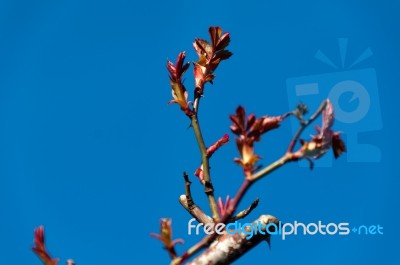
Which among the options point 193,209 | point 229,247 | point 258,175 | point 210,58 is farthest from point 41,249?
point 210,58

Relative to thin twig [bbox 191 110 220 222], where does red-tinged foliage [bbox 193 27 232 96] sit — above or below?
above

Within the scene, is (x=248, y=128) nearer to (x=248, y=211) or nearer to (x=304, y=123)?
(x=304, y=123)

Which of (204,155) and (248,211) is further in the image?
(248,211)

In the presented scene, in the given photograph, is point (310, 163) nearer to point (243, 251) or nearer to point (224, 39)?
point (243, 251)

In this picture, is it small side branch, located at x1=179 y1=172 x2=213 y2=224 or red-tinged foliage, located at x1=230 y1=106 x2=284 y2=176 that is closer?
red-tinged foliage, located at x1=230 y1=106 x2=284 y2=176

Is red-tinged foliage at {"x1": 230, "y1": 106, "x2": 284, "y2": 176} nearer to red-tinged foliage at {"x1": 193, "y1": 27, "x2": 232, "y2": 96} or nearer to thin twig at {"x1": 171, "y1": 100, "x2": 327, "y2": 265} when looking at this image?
thin twig at {"x1": 171, "y1": 100, "x2": 327, "y2": 265}

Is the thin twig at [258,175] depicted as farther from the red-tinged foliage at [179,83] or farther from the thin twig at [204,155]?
the red-tinged foliage at [179,83]

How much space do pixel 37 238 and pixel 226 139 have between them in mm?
815

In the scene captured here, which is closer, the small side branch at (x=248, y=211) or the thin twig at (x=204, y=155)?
the thin twig at (x=204, y=155)

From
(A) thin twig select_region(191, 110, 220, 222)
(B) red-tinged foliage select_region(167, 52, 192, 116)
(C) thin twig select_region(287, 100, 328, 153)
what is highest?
(B) red-tinged foliage select_region(167, 52, 192, 116)

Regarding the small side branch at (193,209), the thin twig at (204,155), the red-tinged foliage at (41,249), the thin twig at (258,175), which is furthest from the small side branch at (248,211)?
the red-tinged foliage at (41,249)

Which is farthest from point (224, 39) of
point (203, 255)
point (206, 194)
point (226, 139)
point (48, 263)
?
point (48, 263)

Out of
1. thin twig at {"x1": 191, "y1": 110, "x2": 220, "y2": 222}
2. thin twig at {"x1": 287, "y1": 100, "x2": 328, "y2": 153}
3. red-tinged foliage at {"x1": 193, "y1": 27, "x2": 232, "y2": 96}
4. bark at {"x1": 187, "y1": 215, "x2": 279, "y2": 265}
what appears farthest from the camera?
red-tinged foliage at {"x1": 193, "y1": 27, "x2": 232, "y2": 96}

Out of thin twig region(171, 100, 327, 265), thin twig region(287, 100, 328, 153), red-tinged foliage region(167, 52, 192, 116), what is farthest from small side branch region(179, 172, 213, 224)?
thin twig region(287, 100, 328, 153)
